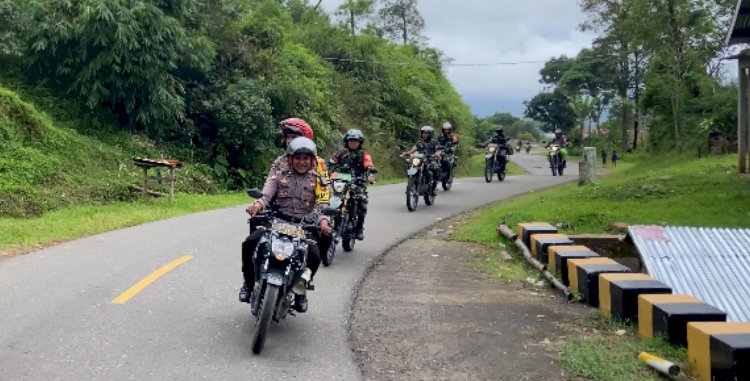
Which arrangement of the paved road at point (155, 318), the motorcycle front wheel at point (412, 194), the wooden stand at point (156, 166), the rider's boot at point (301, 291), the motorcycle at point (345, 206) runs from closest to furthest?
the paved road at point (155, 318)
the rider's boot at point (301, 291)
the motorcycle at point (345, 206)
the wooden stand at point (156, 166)
the motorcycle front wheel at point (412, 194)

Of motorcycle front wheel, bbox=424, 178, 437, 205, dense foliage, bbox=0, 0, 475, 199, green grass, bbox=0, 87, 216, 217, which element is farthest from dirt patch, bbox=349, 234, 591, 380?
dense foliage, bbox=0, 0, 475, 199

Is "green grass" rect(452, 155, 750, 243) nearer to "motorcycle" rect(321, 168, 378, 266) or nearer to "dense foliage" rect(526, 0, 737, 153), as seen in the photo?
"motorcycle" rect(321, 168, 378, 266)

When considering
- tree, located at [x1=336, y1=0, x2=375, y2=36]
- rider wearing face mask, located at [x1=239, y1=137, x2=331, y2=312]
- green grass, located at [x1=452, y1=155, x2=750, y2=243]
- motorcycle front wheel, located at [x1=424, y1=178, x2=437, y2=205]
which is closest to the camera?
rider wearing face mask, located at [x1=239, y1=137, x2=331, y2=312]

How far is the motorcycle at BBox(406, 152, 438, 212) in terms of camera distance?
1562 centimetres

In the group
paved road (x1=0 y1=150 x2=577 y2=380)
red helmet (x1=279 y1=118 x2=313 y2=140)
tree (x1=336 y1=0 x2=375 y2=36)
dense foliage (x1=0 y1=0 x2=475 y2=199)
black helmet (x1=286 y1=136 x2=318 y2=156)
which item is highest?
tree (x1=336 y1=0 x2=375 y2=36)

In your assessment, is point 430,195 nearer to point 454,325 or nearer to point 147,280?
point 147,280

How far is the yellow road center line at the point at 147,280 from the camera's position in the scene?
7.23 metres

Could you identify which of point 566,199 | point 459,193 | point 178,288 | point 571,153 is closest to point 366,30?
point 459,193

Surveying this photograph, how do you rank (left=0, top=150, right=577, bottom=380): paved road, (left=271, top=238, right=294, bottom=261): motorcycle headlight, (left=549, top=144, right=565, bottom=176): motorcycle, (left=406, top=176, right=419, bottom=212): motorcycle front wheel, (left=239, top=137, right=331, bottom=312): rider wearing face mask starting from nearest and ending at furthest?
(left=0, top=150, right=577, bottom=380): paved road → (left=271, top=238, right=294, bottom=261): motorcycle headlight → (left=239, top=137, right=331, bottom=312): rider wearing face mask → (left=406, top=176, right=419, bottom=212): motorcycle front wheel → (left=549, top=144, right=565, bottom=176): motorcycle

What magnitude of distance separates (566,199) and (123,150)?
1176 cm

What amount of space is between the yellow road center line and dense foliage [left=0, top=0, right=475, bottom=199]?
11.0 metres

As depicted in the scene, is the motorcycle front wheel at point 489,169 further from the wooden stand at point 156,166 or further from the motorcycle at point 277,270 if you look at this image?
the motorcycle at point 277,270

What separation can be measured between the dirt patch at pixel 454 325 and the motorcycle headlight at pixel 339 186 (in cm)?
122

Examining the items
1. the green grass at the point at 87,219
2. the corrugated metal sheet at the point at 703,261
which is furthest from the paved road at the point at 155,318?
the corrugated metal sheet at the point at 703,261
